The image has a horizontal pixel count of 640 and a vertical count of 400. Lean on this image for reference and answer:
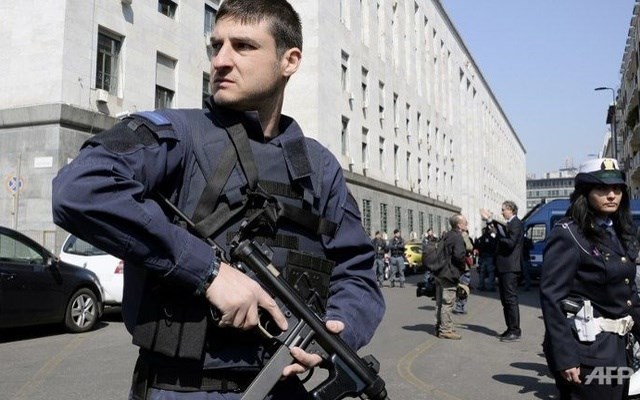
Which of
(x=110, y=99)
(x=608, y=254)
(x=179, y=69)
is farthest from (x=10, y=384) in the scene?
(x=179, y=69)

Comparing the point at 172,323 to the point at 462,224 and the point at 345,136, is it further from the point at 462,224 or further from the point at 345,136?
the point at 345,136

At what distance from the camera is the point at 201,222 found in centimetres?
158

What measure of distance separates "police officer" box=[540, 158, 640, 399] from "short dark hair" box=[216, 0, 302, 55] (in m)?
2.16

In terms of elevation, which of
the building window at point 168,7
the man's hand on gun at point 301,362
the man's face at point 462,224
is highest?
the building window at point 168,7

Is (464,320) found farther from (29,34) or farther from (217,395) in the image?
(29,34)

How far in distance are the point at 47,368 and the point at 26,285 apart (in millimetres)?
2016

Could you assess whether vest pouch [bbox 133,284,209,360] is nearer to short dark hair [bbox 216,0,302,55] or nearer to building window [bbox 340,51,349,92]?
short dark hair [bbox 216,0,302,55]

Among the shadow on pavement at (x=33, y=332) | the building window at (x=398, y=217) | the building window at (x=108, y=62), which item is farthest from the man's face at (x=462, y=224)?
the building window at (x=398, y=217)

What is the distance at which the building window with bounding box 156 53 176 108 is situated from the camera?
19.4 metres

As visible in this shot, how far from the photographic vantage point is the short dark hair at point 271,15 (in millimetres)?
1788

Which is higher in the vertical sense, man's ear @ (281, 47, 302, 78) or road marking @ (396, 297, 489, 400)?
man's ear @ (281, 47, 302, 78)

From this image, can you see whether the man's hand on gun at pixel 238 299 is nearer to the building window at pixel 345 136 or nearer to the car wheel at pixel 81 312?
the car wheel at pixel 81 312

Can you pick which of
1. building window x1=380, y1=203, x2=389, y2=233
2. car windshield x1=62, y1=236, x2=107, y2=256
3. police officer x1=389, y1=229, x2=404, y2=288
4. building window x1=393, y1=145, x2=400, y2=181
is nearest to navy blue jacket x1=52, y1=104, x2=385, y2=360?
car windshield x1=62, y1=236, x2=107, y2=256

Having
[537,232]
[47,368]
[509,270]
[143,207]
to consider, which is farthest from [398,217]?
[143,207]
